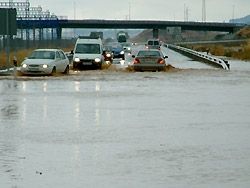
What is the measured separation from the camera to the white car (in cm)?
3844

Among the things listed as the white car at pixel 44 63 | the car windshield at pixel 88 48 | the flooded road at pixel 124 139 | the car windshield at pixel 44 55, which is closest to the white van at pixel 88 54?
the car windshield at pixel 88 48

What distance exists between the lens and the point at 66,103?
22.8 m

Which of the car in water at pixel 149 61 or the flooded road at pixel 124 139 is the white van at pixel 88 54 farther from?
the flooded road at pixel 124 139

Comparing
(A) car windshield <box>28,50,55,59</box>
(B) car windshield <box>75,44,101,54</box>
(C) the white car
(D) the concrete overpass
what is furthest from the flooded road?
(D) the concrete overpass

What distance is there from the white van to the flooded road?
60.7 feet

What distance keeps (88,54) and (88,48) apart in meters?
1.13

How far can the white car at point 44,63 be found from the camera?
38438mm

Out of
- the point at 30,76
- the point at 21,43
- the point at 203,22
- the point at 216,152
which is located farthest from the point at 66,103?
the point at 203,22

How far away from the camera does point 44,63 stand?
1516 inches

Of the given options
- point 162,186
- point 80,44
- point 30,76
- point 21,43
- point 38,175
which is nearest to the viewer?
point 162,186

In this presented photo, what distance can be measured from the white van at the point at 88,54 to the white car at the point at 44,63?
5.38m

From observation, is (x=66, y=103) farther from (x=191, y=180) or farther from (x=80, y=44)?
(x=80, y=44)

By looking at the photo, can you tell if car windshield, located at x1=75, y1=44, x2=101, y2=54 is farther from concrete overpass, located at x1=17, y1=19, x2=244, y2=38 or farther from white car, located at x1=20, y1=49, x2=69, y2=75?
concrete overpass, located at x1=17, y1=19, x2=244, y2=38

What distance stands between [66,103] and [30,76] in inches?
636
